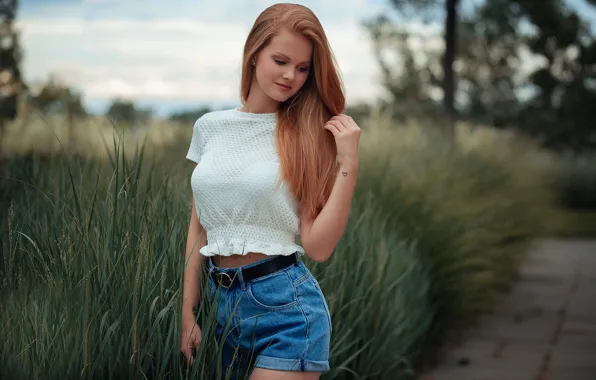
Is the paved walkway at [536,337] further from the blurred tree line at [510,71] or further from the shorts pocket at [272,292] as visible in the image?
the blurred tree line at [510,71]

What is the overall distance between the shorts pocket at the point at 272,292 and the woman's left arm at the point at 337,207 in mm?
129

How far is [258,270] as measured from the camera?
2367mm

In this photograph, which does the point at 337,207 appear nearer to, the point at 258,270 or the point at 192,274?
the point at 258,270

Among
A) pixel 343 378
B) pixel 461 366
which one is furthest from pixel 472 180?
pixel 343 378

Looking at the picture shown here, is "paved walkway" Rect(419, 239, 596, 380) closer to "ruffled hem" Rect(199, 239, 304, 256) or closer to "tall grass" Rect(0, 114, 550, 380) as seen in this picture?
"tall grass" Rect(0, 114, 550, 380)

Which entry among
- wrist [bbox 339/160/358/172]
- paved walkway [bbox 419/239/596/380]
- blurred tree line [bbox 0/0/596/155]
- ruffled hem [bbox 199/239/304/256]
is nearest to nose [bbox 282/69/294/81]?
wrist [bbox 339/160/358/172]

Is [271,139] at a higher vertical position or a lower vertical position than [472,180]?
higher

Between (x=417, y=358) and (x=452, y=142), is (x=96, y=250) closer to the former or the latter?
(x=417, y=358)

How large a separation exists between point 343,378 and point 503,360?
1895 mm

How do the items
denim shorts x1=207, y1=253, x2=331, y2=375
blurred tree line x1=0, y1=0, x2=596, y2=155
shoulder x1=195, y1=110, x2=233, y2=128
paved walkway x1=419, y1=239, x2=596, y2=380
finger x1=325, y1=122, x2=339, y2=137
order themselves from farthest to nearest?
blurred tree line x1=0, y1=0, x2=596, y2=155 → paved walkway x1=419, y1=239, x2=596, y2=380 → shoulder x1=195, y1=110, x2=233, y2=128 → finger x1=325, y1=122, x2=339, y2=137 → denim shorts x1=207, y1=253, x2=331, y2=375

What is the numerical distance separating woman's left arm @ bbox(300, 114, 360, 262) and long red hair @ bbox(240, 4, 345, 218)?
0.19ft

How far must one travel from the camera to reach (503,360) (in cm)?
529

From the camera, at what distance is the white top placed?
94.5 inches

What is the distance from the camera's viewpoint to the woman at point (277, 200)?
92.9 inches
